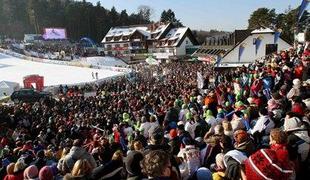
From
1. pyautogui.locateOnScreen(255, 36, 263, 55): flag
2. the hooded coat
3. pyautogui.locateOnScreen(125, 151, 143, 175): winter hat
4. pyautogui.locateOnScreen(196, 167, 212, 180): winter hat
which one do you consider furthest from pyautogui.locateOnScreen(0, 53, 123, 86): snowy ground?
pyautogui.locateOnScreen(125, 151, 143, 175): winter hat

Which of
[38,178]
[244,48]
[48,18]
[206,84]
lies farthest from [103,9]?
[38,178]

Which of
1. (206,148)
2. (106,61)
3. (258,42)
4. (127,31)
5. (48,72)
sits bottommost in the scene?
(48,72)

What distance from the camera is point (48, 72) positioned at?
2189 inches

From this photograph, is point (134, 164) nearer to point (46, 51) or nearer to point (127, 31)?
point (46, 51)

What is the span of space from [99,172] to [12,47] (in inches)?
2979

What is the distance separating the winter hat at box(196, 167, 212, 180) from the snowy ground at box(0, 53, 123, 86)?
40.4m

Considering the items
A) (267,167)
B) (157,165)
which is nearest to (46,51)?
(157,165)

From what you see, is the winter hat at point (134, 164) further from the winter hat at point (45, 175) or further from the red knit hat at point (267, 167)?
the winter hat at point (45, 175)

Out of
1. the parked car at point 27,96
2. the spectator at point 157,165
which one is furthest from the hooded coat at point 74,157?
the parked car at point 27,96

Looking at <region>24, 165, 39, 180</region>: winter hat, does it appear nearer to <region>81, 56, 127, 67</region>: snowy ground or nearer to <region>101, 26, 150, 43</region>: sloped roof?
<region>81, 56, 127, 67</region>: snowy ground

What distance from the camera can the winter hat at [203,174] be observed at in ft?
17.6

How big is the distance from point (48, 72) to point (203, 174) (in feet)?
173

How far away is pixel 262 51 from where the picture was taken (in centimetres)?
4644

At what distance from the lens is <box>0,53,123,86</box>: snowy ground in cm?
4803
